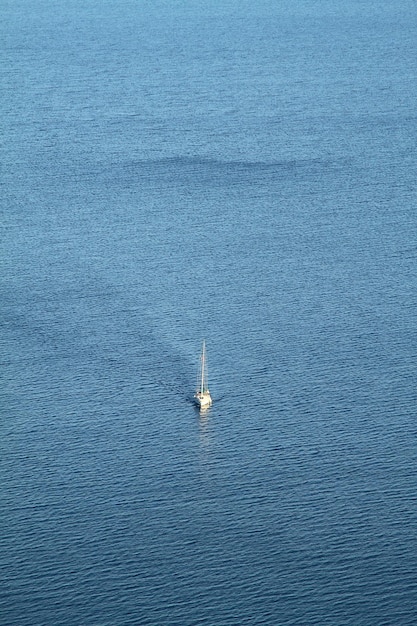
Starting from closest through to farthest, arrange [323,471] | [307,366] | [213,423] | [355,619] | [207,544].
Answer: [355,619], [207,544], [323,471], [213,423], [307,366]

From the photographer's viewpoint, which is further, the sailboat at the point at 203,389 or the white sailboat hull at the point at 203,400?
the sailboat at the point at 203,389

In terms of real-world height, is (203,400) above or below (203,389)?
above

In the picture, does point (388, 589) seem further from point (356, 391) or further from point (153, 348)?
point (153, 348)

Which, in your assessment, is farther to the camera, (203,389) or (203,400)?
(203,389)

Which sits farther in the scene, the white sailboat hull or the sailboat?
the sailboat

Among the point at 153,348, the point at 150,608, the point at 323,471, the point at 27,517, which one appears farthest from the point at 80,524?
the point at 153,348

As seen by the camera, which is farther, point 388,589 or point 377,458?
point 377,458

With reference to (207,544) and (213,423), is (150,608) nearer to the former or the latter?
(207,544)

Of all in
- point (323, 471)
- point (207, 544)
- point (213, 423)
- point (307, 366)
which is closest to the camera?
point (207, 544)
